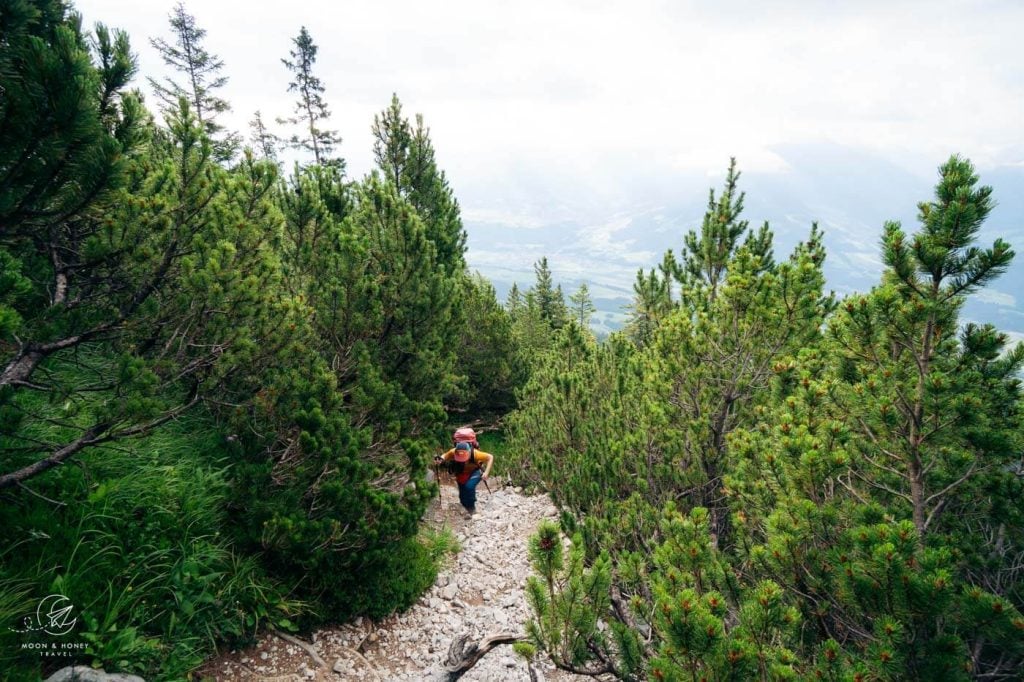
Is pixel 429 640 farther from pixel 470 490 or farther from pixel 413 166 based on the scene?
pixel 413 166

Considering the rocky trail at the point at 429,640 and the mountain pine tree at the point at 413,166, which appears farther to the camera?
the mountain pine tree at the point at 413,166

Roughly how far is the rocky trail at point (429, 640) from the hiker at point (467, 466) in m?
1.12

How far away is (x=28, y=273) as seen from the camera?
4.17 metres

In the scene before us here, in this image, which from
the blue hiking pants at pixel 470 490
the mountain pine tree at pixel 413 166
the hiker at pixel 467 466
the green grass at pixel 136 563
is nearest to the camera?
the green grass at pixel 136 563

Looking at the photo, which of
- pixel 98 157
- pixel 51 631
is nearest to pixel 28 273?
pixel 98 157

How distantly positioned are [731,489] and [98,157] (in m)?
5.51

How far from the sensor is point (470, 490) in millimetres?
9508

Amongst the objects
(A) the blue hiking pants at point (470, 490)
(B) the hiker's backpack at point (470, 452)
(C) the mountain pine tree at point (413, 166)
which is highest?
(C) the mountain pine tree at point (413, 166)

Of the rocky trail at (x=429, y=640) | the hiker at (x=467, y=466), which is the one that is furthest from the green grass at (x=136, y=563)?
the hiker at (x=467, y=466)

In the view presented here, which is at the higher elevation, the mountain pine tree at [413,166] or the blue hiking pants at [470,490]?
the mountain pine tree at [413,166]

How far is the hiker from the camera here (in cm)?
937

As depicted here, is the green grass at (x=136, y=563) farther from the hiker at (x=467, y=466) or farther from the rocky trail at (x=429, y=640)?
the hiker at (x=467, y=466)

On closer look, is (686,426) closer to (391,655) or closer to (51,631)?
(391,655)

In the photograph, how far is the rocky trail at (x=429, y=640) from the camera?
477 cm
